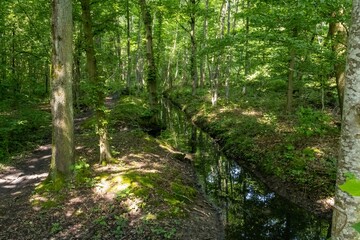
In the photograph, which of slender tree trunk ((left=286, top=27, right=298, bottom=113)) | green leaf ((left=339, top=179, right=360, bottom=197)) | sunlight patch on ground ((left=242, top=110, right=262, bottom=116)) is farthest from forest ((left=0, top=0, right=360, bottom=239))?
sunlight patch on ground ((left=242, top=110, right=262, bottom=116))

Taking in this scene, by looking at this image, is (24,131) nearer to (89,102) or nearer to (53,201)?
(89,102)

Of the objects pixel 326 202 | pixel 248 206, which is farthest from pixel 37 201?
pixel 326 202

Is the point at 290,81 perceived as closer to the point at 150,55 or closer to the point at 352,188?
the point at 150,55

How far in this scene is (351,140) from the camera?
2.24 m

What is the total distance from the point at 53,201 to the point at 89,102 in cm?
284

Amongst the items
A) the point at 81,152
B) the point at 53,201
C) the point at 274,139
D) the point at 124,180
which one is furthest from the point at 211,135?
the point at 53,201

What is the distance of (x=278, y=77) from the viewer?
683 inches

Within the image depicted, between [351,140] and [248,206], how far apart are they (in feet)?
23.1

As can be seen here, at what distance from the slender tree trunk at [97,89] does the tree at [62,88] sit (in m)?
1.10

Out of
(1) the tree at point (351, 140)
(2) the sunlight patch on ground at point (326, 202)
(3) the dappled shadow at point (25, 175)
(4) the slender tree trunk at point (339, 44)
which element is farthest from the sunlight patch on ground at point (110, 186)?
(4) the slender tree trunk at point (339, 44)

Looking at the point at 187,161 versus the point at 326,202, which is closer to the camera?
the point at 326,202

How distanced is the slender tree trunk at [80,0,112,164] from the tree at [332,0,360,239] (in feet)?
22.1

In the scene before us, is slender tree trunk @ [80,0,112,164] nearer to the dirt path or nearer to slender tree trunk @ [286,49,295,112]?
the dirt path

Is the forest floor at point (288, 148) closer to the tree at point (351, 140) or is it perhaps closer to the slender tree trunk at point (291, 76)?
the slender tree trunk at point (291, 76)
